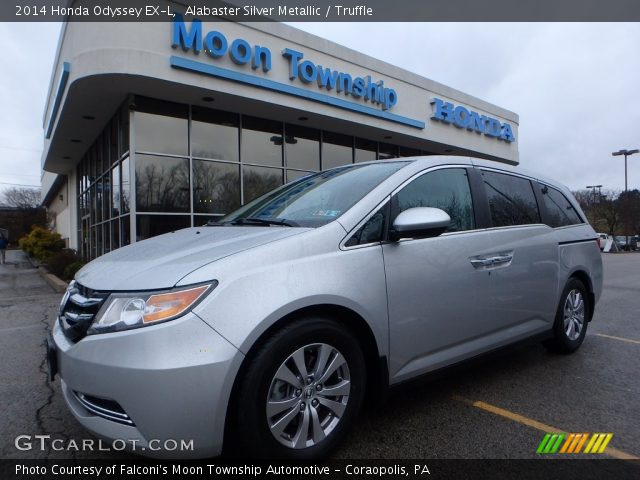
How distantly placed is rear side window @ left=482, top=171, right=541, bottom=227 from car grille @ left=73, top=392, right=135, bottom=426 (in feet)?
9.18

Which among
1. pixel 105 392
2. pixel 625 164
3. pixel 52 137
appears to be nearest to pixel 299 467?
pixel 105 392

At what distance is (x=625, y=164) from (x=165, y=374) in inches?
1526

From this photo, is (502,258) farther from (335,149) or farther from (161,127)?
(335,149)

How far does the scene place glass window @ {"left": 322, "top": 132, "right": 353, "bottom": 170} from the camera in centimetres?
1306

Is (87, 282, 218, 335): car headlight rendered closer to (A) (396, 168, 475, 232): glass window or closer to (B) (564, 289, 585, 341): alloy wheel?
(A) (396, 168, 475, 232): glass window


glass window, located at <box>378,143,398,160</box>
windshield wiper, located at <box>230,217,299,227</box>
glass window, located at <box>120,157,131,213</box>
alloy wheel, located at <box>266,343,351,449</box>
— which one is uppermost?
glass window, located at <box>378,143,398,160</box>

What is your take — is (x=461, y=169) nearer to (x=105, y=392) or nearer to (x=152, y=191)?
(x=105, y=392)

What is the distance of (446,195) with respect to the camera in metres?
3.11

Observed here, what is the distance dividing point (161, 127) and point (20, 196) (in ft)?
252

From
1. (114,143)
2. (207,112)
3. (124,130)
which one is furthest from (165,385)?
(114,143)

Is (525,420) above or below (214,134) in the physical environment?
below

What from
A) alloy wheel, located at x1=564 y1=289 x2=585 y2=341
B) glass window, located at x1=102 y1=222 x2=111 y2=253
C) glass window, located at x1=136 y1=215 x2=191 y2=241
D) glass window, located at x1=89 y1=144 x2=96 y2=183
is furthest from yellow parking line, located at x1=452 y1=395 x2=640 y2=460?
glass window, located at x1=89 y1=144 x2=96 y2=183

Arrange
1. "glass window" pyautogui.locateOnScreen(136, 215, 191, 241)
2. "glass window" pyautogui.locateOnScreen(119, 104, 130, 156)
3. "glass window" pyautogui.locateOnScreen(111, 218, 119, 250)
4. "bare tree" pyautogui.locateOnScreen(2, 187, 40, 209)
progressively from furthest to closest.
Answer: "bare tree" pyautogui.locateOnScreen(2, 187, 40, 209), "glass window" pyautogui.locateOnScreen(111, 218, 119, 250), "glass window" pyautogui.locateOnScreen(119, 104, 130, 156), "glass window" pyautogui.locateOnScreen(136, 215, 191, 241)

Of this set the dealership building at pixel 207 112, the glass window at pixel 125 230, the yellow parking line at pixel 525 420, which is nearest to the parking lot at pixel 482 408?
the yellow parking line at pixel 525 420
